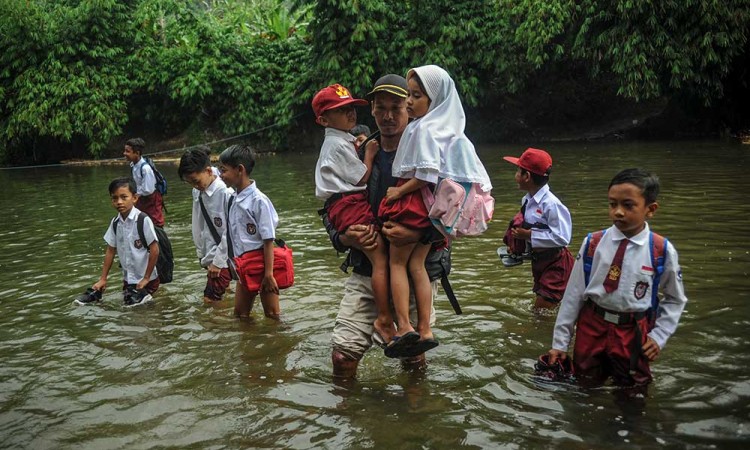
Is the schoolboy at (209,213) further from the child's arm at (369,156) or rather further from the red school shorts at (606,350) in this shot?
the red school shorts at (606,350)

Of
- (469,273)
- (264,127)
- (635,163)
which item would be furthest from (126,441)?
(264,127)

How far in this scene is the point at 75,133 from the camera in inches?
1055

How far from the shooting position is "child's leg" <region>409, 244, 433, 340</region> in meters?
4.17

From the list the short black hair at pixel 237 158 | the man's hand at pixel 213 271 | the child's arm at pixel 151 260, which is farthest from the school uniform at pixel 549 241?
the child's arm at pixel 151 260

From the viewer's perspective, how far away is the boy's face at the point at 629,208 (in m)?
3.68

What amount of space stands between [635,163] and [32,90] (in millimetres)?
21259

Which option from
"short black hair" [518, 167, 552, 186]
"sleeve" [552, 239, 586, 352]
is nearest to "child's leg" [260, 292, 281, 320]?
"short black hair" [518, 167, 552, 186]

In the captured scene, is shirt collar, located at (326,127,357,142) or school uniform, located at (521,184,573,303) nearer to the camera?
shirt collar, located at (326,127,357,142)

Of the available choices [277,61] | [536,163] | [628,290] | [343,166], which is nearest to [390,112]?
[343,166]

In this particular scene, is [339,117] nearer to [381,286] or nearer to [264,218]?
[381,286]

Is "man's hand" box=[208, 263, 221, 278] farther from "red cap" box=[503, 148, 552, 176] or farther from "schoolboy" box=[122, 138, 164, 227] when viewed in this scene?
"schoolboy" box=[122, 138, 164, 227]

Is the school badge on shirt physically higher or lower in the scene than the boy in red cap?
lower

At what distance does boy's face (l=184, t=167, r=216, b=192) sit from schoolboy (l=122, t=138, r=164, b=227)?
272 cm

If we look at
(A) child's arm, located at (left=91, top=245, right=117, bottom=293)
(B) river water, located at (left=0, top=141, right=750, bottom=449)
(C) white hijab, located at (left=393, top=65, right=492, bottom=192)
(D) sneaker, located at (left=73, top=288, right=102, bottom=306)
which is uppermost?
(C) white hijab, located at (left=393, top=65, right=492, bottom=192)
